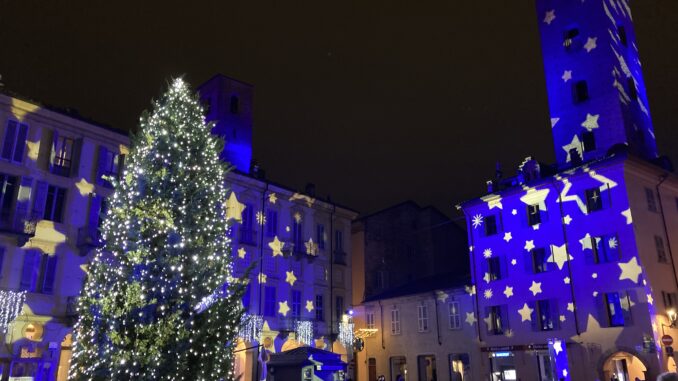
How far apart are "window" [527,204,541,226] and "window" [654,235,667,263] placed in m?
5.70

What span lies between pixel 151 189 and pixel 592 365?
23.1m

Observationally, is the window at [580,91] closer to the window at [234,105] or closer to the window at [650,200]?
the window at [650,200]

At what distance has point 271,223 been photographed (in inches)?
1240

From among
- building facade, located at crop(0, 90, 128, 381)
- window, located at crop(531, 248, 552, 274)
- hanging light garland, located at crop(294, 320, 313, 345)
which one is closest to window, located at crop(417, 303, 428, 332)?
hanging light garland, located at crop(294, 320, 313, 345)

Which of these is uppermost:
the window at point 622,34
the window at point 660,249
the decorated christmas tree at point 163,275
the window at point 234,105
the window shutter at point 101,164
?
the window at point 622,34

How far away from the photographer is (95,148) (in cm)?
2462

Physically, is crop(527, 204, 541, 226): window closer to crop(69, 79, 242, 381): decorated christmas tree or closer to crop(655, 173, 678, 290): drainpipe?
crop(655, 173, 678, 290): drainpipe

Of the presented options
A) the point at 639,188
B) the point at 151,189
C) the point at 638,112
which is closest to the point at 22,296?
the point at 151,189

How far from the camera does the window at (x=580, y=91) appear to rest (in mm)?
31094

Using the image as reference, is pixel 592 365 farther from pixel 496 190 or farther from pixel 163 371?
pixel 163 371

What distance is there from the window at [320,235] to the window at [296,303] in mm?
3564

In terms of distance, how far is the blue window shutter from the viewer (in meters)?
22.1

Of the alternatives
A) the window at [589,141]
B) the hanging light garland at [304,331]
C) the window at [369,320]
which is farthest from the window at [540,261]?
the window at [369,320]

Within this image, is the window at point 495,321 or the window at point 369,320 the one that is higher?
the window at point 369,320
